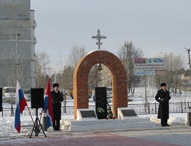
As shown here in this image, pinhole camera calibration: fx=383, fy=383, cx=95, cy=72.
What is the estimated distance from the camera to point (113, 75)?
19766 millimetres

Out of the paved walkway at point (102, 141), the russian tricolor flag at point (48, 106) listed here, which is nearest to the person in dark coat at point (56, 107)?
the russian tricolor flag at point (48, 106)

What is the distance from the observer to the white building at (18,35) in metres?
61.8

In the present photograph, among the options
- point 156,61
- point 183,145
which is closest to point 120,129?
point 183,145

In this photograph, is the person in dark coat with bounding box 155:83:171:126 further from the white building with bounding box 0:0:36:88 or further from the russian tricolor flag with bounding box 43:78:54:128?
the white building with bounding box 0:0:36:88

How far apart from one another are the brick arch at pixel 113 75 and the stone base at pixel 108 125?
1.67 metres

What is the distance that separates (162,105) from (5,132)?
24.1ft

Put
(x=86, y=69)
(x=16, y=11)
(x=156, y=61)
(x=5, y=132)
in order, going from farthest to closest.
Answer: (x=16, y=11) → (x=156, y=61) → (x=86, y=69) → (x=5, y=132)

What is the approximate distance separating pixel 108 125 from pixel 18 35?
47.9 meters

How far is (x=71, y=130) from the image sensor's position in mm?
16672

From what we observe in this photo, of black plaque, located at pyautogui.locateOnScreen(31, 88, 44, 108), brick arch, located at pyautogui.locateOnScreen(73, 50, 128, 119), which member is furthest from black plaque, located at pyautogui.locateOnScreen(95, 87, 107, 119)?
black plaque, located at pyautogui.locateOnScreen(31, 88, 44, 108)

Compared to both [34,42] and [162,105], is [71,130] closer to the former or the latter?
[162,105]

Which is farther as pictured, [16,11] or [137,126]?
[16,11]

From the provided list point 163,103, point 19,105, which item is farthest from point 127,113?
point 19,105

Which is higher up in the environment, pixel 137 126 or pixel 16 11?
pixel 16 11
